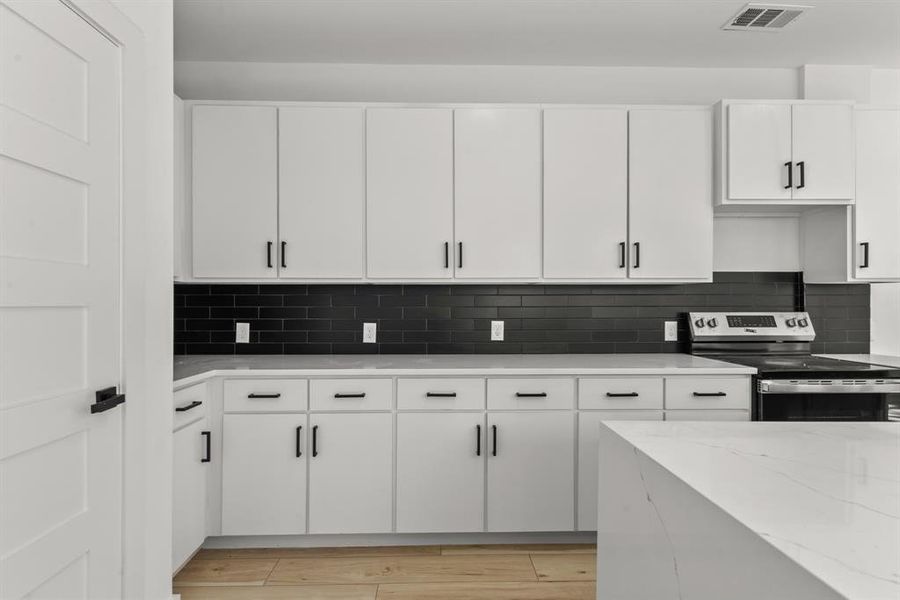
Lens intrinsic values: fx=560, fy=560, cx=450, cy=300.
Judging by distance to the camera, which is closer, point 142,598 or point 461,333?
point 142,598

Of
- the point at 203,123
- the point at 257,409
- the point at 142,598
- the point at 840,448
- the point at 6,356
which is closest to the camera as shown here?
the point at 840,448

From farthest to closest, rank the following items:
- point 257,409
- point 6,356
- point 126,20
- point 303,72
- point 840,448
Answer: point 303,72 → point 257,409 → point 126,20 → point 6,356 → point 840,448

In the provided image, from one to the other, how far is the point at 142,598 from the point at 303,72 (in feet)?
9.18

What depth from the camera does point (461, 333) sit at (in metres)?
3.39

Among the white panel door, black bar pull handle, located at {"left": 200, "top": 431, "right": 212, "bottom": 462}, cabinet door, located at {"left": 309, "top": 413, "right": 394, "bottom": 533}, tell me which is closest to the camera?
the white panel door

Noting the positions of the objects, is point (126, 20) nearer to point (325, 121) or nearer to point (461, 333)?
point (325, 121)

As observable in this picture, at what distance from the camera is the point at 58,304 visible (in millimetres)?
1562

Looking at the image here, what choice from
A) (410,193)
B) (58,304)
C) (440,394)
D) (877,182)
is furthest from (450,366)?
(877,182)

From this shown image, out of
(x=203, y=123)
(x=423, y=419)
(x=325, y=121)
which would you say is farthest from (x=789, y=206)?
(x=203, y=123)

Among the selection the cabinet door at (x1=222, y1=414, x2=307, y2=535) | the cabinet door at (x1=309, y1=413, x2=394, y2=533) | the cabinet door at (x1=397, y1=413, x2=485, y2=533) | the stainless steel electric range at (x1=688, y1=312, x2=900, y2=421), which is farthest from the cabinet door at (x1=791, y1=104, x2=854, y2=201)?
the cabinet door at (x1=222, y1=414, x2=307, y2=535)

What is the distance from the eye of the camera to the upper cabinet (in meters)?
3.06

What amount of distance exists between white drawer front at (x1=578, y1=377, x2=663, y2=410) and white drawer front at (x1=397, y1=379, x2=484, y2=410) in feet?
1.72

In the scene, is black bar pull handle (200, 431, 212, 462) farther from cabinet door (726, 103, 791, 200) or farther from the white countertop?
cabinet door (726, 103, 791, 200)

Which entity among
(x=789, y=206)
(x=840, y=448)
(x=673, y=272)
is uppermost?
(x=789, y=206)
